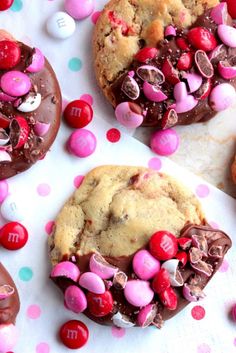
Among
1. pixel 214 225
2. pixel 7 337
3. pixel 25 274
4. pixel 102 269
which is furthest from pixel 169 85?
pixel 7 337

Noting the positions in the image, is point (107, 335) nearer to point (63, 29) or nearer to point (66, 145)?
point (66, 145)

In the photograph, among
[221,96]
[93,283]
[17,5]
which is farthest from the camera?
[17,5]

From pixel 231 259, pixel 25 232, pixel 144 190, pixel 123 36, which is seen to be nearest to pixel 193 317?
pixel 231 259

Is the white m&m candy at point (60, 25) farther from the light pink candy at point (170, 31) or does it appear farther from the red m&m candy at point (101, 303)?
the red m&m candy at point (101, 303)

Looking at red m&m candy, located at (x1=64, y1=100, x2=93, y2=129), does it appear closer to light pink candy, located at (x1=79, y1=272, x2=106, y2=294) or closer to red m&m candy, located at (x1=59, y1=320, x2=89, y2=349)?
light pink candy, located at (x1=79, y1=272, x2=106, y2=294)

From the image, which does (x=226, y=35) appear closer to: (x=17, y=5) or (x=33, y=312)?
(x=17, y=5)
